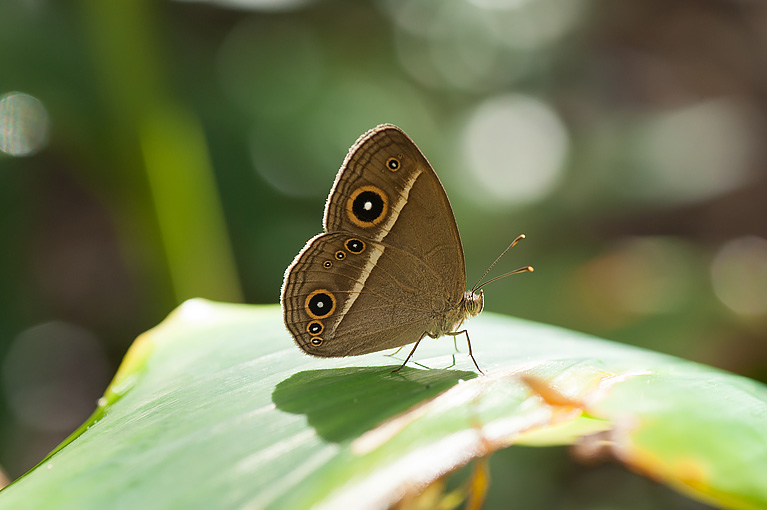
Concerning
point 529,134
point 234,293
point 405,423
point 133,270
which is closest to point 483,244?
point 529,134

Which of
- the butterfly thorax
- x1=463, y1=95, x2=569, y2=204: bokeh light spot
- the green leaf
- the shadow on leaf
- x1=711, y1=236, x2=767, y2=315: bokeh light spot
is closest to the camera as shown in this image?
the green leaf

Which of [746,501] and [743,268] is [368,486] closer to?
[746,501]

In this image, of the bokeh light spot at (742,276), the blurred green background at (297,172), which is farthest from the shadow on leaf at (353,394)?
the bokeh light spot at (742,276)

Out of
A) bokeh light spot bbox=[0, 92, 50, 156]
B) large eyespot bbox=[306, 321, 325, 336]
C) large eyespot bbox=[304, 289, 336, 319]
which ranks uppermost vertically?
bokeh light spot bbox=[0, 92, 50, 156]

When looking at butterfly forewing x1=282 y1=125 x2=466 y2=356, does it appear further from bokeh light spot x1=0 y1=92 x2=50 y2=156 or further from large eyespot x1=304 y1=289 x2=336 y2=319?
bokeh light spot x1=0 y1=92 x2=50 y2=156

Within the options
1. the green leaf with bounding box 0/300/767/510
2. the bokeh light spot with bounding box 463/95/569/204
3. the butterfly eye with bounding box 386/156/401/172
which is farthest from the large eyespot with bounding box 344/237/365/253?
the bokeh light spot with bounding box 463/95/569/204

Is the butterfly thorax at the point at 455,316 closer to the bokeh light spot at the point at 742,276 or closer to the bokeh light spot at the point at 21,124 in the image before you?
the bokeh light spot at the point at 742,276

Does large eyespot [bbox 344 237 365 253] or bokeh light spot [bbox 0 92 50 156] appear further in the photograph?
bokeh light spot [bbox 0 92 50 156]
